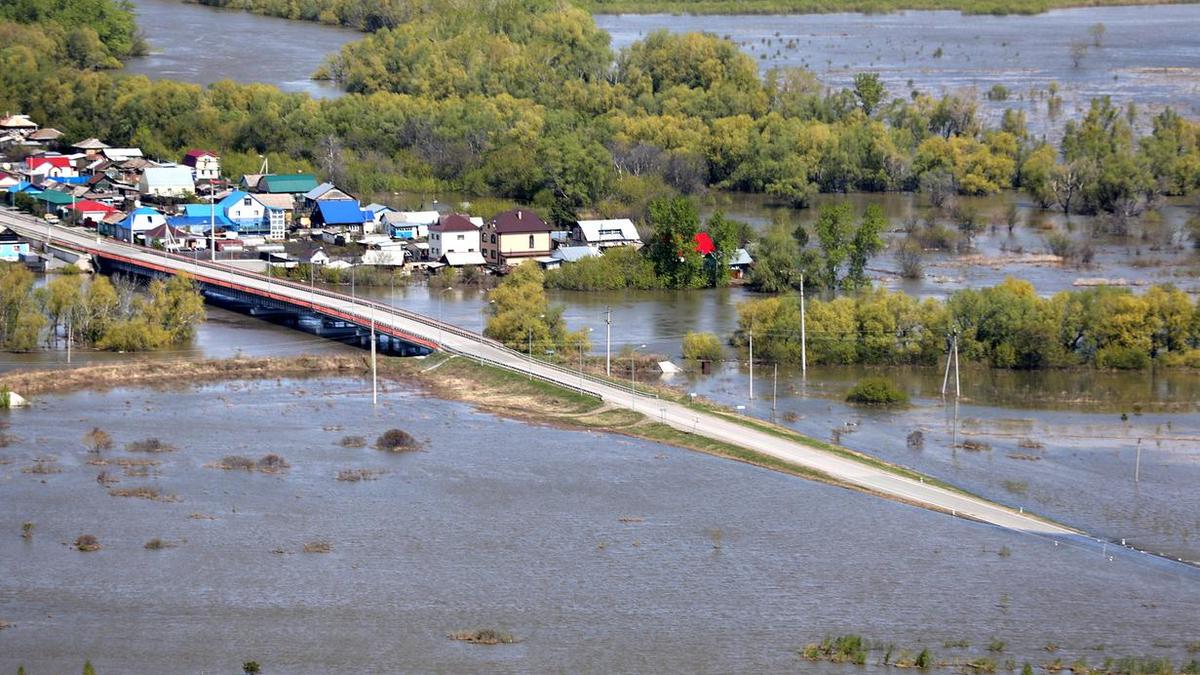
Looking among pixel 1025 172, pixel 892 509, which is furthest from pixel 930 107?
pixel 892 509

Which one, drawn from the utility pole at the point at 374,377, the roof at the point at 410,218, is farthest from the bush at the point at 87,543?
the roof at the point at 410,218

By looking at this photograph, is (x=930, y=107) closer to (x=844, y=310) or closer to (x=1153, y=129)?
(x=1153, y=129)

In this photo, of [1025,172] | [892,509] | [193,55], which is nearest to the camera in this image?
[892,509]

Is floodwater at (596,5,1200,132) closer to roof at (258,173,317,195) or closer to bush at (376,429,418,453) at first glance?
roof at (258,173,317,195)

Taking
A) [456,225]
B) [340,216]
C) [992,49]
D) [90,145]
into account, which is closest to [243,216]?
[340,216]

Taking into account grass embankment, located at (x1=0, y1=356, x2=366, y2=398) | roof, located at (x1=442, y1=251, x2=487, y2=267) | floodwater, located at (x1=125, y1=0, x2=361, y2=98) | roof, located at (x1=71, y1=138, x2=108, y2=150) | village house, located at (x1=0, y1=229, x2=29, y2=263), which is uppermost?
floodwater, located at (x1=125, y1=0, x2=361, y2=98)

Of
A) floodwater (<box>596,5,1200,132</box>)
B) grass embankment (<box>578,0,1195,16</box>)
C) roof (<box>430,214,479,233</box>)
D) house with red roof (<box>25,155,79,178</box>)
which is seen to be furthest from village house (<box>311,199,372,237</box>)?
grass embankment (<box>578,0,1195,16</box>)

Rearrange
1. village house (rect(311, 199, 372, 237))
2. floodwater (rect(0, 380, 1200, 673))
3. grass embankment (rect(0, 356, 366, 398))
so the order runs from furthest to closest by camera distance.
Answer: village house (rect(311, 199, 372, 237)), grass embankment (rect(0, 356, 366, 398)), floodwater (rect(0, 380, 1200, 673))

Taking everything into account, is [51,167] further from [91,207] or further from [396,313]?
[396,313]
